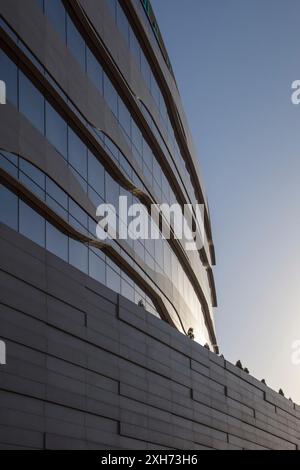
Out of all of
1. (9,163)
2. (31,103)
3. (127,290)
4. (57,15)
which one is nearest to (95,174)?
(127,290)

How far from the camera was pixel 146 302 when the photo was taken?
4056 centimetres

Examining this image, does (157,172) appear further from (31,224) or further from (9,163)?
(9,163)

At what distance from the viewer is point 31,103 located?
27797 millimetres

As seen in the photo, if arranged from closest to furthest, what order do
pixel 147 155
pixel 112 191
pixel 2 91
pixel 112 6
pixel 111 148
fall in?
pixel 2 91, pixel 111 148, pixel 112 191, pixel 112 6, pixel 147 155

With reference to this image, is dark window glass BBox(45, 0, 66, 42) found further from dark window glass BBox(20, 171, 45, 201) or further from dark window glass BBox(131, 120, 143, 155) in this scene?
dark window glass BBox(131, 120, 143, 155)

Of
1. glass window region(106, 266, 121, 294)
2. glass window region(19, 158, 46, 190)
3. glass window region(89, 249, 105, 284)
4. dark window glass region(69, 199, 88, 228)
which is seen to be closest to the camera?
glass window region(19, 158, 46, 190)

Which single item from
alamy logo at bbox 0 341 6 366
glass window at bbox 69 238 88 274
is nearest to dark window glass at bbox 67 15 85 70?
glass window at bbox 69 238 88 274

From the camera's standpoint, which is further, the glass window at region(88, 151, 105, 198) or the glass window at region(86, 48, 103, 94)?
the glass window at region(86, 48, 103, 94)

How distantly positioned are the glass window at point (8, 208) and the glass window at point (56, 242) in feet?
8.89

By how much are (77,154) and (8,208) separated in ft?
24.7

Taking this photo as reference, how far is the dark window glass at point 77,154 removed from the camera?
31.5 m

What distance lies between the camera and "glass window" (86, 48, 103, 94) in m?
34.2

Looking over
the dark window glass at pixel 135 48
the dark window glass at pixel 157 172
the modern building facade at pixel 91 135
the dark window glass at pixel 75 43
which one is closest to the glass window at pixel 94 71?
the modern building facade at pixel 91 135

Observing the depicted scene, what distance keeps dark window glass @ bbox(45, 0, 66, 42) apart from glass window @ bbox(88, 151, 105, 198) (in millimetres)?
5379
